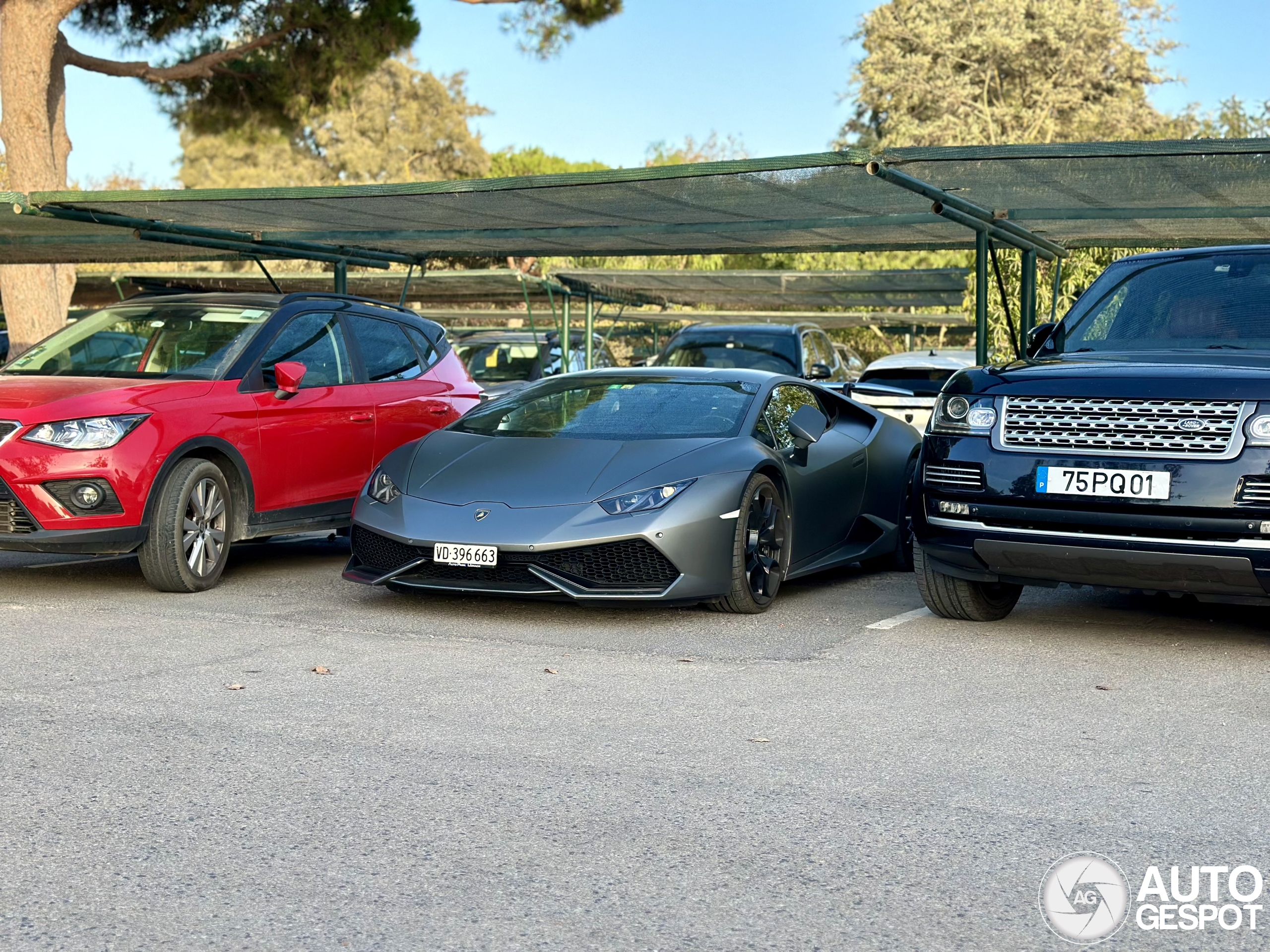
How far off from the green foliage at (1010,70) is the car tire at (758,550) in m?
40.2

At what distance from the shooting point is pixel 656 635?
719 cm

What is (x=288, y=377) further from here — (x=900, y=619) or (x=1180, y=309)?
(x=1180, y=309)

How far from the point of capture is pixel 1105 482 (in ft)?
21.3

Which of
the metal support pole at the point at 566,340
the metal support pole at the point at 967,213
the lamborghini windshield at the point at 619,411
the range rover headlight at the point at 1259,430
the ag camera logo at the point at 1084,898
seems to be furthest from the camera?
the metal support pole at the point at 566,340

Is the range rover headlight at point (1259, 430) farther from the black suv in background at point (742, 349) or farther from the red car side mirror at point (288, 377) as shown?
the black suv in background at point (742, 349)

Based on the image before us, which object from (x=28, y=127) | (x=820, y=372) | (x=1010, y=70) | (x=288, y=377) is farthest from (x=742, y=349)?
(x=1010, y=70)

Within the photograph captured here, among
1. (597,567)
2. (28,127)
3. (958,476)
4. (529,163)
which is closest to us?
(958,476)

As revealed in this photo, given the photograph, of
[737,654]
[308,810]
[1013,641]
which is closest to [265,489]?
[737,654]

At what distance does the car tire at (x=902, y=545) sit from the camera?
970 cm

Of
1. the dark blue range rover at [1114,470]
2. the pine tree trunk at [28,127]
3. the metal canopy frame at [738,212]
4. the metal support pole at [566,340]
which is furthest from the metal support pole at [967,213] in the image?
the pine tree trunk at [28,127]

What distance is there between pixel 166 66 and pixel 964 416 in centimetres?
1738

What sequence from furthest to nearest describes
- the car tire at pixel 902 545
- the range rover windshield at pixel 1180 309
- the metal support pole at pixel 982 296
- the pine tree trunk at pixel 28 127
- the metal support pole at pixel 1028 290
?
1. the pine tree trunk at pixel 28 127
2. the metal support pole at pixel 1028 290
3. the metal support pole at pixel 982 296
4. the car tire at pixel 902 545
5. the range rover windshield at pixel 1180 309

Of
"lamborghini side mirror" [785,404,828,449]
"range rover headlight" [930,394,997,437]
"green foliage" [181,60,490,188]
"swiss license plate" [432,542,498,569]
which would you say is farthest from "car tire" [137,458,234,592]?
"green foliage" [181,60,490,188]

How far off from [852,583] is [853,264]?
30.1m
